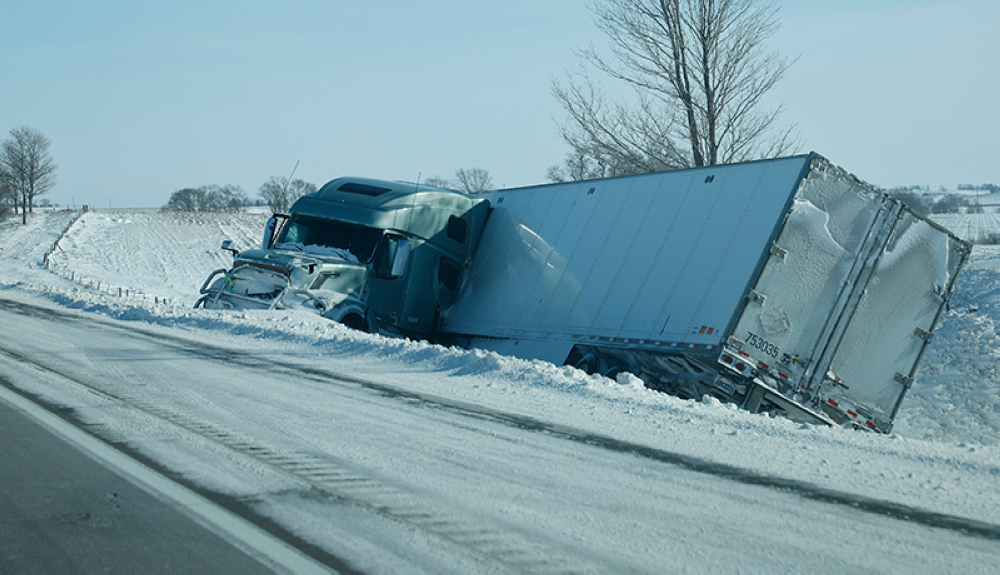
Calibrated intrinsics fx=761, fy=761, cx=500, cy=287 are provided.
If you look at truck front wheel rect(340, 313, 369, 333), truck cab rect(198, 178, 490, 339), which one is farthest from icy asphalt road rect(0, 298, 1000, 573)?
truck front wheel rect(340, 313, 369, 333)

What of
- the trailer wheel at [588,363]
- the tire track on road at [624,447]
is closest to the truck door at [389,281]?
the tire track on road at [624,447]

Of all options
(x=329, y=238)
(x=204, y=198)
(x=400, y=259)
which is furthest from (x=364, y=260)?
(x=204, y=198)

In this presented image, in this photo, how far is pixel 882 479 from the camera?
16.8ft

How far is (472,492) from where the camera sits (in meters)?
4.54

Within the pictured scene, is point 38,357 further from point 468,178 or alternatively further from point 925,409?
point 468,178

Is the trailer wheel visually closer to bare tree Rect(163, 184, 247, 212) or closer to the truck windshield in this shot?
the truck windshield

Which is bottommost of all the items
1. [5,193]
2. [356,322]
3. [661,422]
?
[5,193]

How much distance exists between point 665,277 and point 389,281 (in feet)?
18.4

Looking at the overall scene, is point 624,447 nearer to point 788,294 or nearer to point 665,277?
point 788,294

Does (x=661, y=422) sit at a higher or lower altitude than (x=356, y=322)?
higher

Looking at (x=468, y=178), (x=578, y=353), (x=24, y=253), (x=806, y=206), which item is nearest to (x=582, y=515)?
(x=806, y=206)

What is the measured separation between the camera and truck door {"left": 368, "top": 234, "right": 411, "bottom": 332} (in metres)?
13.8

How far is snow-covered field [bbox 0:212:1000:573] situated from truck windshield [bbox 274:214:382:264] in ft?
5.90

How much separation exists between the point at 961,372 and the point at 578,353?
9454mm
